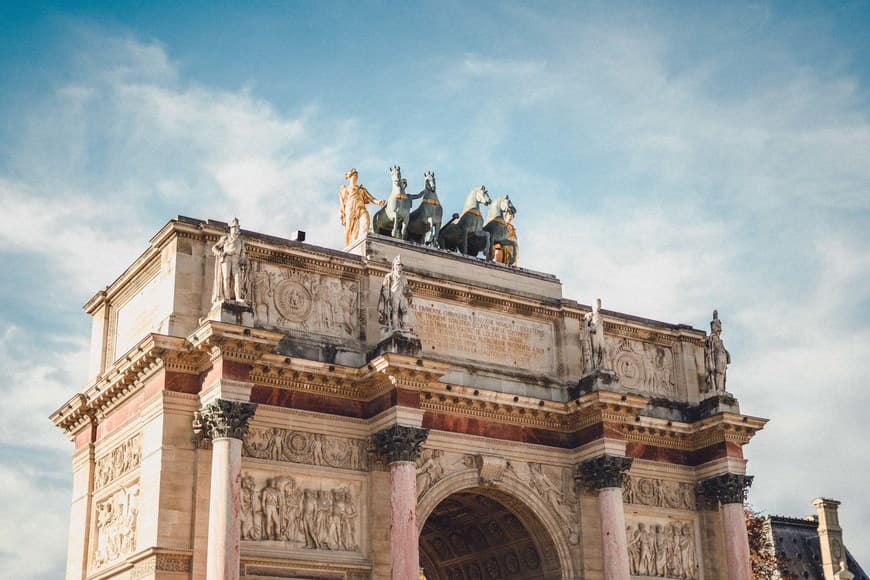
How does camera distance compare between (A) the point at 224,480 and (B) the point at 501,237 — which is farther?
(B) the point at 501,237

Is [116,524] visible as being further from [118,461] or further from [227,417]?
[227,417]

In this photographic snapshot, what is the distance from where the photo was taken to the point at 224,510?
23.5 metres

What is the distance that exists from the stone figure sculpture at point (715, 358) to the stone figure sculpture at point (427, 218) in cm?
810

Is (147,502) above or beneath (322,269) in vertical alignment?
beneath

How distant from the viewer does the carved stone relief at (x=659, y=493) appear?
1209 inches

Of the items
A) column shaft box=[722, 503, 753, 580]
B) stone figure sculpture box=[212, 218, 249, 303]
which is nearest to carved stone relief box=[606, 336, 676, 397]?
column shaft box=[722, 503, 753, 580]

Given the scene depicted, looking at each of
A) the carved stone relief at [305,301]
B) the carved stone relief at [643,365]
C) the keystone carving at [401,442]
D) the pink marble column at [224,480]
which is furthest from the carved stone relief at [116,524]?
the carved stone relief at [643,365]

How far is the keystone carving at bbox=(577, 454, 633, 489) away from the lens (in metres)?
29.0

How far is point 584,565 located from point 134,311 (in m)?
12.5

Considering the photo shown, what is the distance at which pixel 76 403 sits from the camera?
28797 mm

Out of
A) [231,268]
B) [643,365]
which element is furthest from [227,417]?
[643,365]

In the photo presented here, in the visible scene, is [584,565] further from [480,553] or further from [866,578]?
[866,578]

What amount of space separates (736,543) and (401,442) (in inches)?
400

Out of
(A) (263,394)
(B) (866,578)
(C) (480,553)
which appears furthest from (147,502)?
(B) (866,578)
